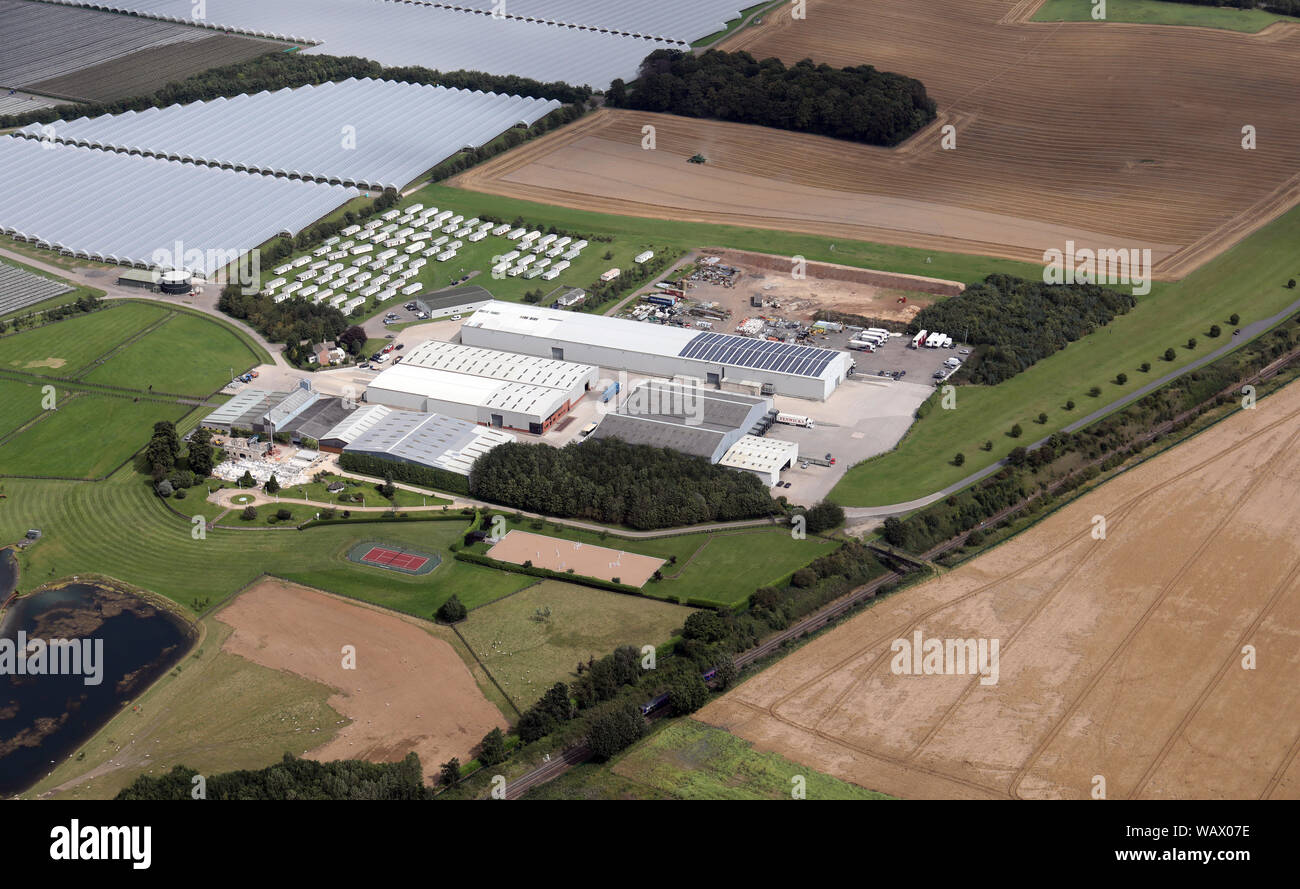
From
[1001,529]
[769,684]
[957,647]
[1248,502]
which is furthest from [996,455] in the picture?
[769,684]

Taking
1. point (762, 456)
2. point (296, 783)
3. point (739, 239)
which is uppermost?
point (739, 239)

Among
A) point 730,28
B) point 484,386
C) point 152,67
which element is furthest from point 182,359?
point 730,28

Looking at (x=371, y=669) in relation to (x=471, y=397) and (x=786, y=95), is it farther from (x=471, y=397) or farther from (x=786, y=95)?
(x=786, y=95)

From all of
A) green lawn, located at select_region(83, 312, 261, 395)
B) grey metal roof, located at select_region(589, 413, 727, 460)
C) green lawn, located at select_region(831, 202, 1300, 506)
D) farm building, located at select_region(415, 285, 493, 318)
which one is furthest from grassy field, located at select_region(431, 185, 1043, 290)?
grey metal roof, located at select_region(589, 413, 727, 460)

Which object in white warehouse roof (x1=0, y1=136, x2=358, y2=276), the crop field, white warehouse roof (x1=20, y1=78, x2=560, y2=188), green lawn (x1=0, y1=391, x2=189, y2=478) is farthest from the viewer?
the crop field

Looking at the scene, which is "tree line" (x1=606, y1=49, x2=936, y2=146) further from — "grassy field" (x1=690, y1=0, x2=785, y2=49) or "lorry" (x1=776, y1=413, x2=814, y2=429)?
"lorry" (x1=776, y1=413, x2=814, y2=429)

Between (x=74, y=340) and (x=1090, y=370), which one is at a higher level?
(x=74, y=340)
